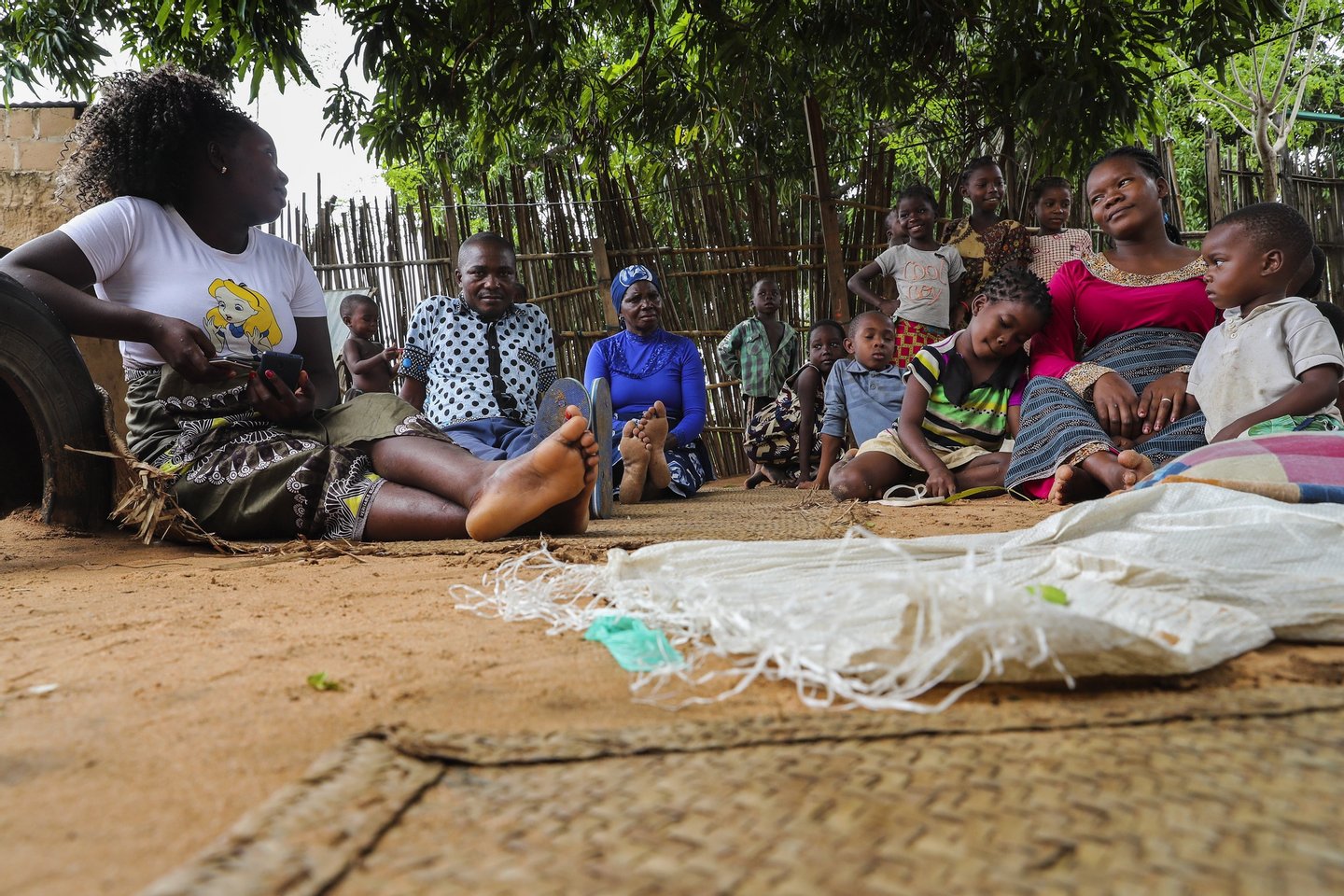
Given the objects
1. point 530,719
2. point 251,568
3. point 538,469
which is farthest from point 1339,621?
point 251,568

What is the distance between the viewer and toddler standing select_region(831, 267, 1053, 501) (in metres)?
3.86

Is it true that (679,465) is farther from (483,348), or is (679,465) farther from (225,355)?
(225,355)

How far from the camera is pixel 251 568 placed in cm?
222

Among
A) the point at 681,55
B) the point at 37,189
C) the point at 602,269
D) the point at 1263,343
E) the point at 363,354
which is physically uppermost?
the point at 681,55

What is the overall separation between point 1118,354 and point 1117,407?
296 millimetres

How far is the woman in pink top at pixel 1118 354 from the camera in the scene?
3.16 meters

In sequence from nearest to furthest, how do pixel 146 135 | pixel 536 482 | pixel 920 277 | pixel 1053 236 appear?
1. pixel 536 482
2. pixel 146 135
3. pixel 1053 236
4. pixel 920 277

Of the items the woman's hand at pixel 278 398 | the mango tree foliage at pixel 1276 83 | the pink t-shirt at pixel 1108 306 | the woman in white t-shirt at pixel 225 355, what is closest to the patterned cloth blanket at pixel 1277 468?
the pink t-shirt at pixel 1108 306

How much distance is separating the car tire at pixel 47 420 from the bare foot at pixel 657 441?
2081 mm

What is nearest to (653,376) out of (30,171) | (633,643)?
(30,171)

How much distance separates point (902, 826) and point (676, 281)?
7018 mm

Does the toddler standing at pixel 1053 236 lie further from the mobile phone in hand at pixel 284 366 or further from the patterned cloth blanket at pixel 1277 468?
the mobile phone in hand at pixel 284 366

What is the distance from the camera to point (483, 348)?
12.9ft

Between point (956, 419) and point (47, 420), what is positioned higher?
point (47, 420)
